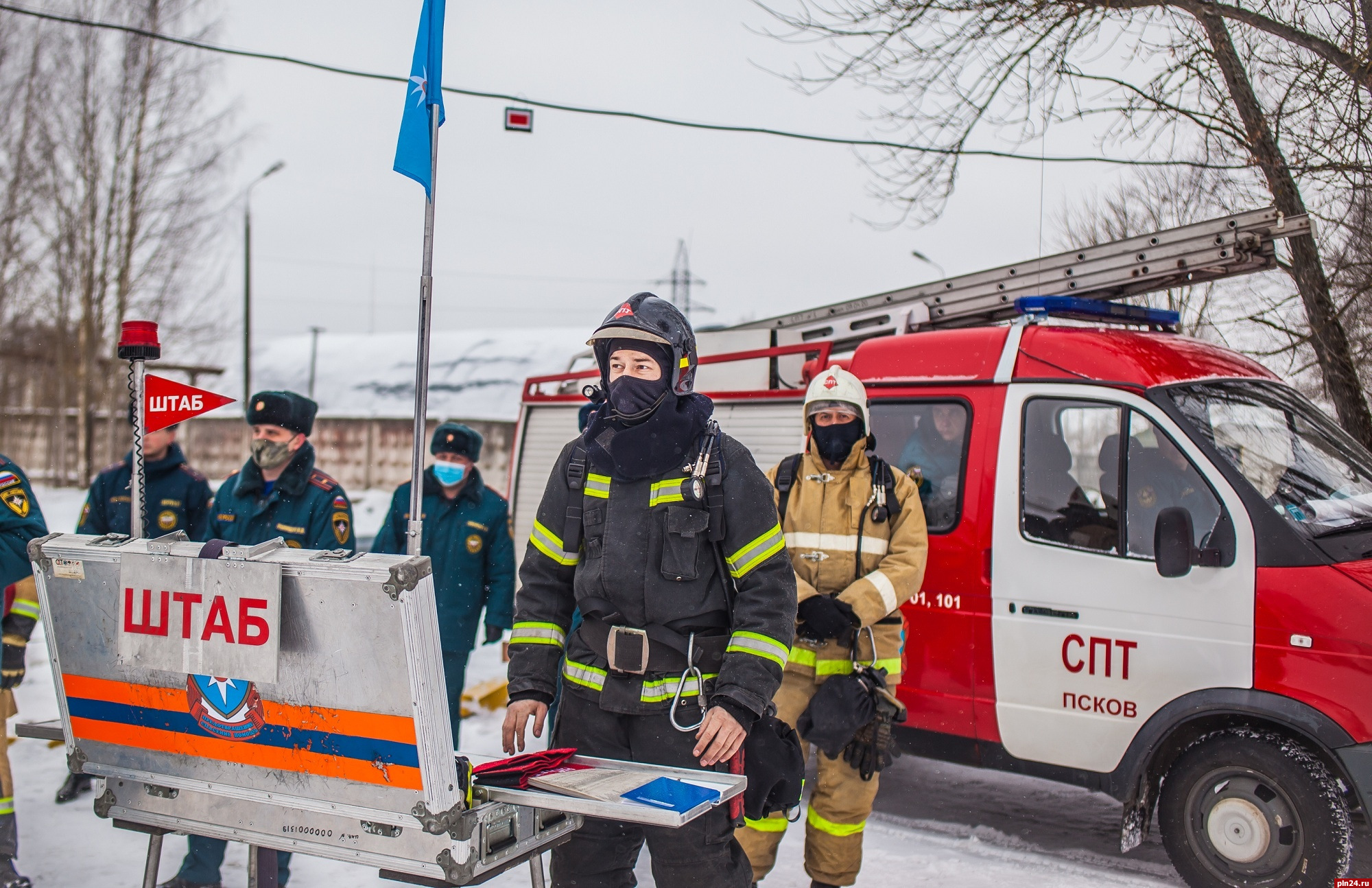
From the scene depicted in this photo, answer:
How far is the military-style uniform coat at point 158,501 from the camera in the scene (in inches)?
199

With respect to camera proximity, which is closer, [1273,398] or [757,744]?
[757,744]

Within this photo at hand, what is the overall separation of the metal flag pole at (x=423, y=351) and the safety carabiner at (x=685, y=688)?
77 cm

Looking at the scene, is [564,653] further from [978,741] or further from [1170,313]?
[1170,313]

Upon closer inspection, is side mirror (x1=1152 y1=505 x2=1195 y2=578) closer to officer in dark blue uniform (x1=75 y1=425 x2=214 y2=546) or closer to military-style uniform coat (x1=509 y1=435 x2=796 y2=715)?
military-style uniform coat (x1=509 y1=435 x2=796 y2=715)

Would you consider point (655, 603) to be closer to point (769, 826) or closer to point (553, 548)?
point (553, 548)

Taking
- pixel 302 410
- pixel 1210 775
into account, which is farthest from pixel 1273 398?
pixel 302 410

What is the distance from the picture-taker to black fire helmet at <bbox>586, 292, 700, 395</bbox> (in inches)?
109

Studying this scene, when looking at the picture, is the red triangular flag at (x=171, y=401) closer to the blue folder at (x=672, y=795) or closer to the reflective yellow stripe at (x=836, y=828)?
the blue folder at (x=672, y=795)

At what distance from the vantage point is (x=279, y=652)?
2.21m

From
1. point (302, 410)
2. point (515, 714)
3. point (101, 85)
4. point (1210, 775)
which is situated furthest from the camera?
point (101, 85)

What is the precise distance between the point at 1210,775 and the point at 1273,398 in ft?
5.47

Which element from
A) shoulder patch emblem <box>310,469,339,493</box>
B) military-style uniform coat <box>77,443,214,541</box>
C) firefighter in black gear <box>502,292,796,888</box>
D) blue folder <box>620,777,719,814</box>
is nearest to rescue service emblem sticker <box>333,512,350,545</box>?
shoulder patch emblem <box>310,469,339,493</box>

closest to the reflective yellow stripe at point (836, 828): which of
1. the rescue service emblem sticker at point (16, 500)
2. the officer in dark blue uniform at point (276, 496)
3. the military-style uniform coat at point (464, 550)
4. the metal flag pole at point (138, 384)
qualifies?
the military-style uniform coat at point (464, 550)

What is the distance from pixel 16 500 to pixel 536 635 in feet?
7.75
